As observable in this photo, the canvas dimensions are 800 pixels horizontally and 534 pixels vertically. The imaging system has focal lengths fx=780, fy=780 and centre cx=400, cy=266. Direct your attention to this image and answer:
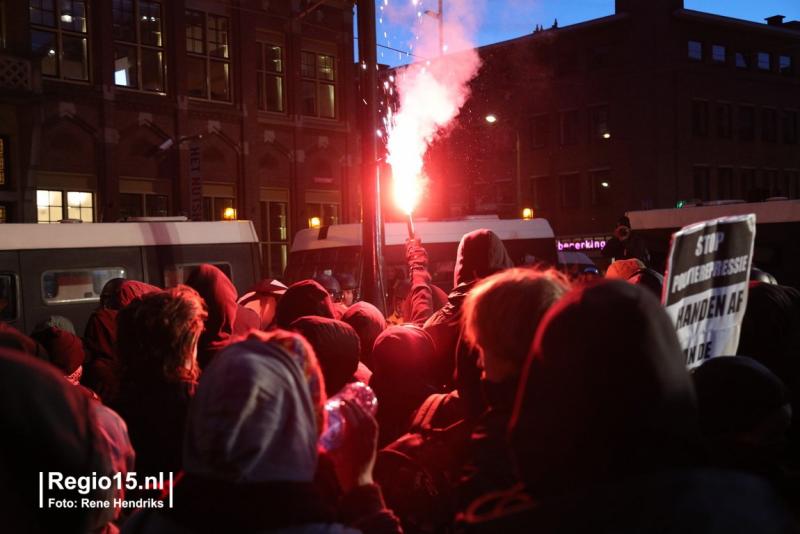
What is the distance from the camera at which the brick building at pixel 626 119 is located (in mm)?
40844

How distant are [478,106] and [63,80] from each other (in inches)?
1030

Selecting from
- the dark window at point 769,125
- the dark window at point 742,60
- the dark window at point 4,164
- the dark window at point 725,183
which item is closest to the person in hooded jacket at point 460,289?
the dark window at point 4,164

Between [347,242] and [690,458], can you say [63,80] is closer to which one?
[347,242]

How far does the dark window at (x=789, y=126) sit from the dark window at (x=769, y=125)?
0.56 meters

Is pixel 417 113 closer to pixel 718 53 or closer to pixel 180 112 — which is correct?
pixel 180 112

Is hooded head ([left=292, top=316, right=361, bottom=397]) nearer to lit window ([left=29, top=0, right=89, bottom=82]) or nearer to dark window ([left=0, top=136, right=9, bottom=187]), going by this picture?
dark window ([left=0, top=136, right=9, bottom=187])

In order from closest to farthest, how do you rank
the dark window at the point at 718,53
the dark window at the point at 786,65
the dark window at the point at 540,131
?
the dark window at the point at 718,53 < the dark window at the point at 540,131 < the dark window at the point at 786,65

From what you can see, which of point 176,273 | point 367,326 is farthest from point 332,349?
point 176,273

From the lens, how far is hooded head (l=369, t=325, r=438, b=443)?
3.95 metres

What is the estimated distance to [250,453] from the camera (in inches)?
75.3

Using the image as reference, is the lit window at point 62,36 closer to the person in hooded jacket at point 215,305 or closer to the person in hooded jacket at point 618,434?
the person in hooded jacket at point 215,305

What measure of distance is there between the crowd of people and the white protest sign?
629 mm

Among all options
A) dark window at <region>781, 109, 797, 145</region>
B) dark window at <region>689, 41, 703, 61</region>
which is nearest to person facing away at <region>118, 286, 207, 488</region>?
dark window at <region>689, 41, 703, 61</region>

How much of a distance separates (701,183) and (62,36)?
3294 centimetres
